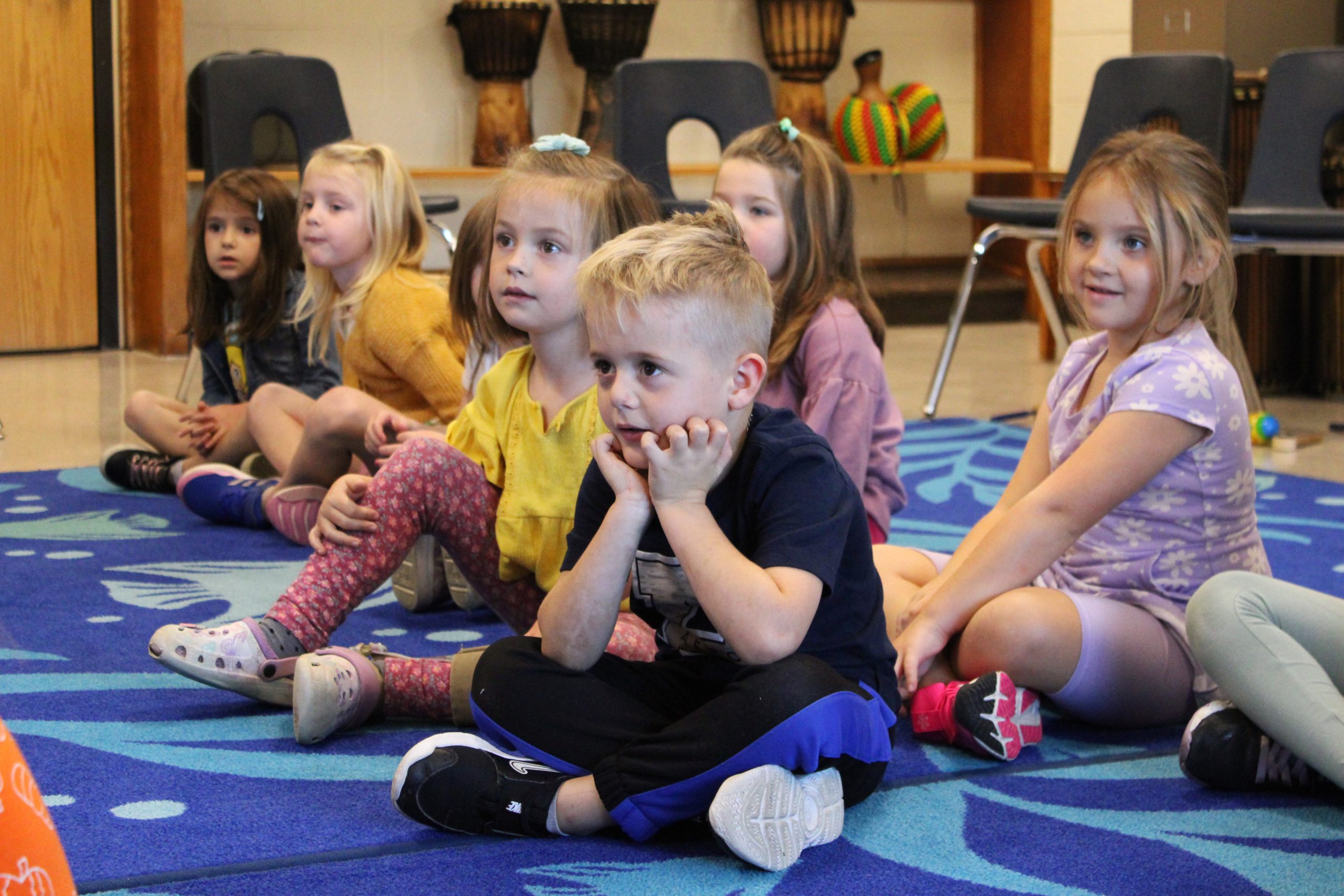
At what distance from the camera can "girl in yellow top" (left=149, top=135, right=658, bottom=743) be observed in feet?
4.03

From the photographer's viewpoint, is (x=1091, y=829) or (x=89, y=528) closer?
(x=1091, y=829)

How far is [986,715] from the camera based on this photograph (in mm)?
1168

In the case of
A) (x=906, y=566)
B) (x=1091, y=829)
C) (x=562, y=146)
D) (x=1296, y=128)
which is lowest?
(x=1091, y=829)

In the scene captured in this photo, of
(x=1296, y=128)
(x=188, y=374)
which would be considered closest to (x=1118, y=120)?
(x=1296, y=128)

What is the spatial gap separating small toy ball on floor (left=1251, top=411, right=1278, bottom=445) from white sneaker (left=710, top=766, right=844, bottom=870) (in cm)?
204

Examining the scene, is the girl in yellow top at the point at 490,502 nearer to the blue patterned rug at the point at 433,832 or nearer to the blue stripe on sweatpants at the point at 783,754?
Answer: the blue patterned rug at the point at 433,832

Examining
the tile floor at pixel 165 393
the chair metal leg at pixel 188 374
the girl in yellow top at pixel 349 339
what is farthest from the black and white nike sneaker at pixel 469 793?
the chair metal leg at pixel 188 374

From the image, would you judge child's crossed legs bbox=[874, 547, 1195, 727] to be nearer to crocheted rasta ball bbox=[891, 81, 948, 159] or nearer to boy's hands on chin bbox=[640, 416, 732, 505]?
boy's hands on chin bbox=[640, 416, 732, 505]

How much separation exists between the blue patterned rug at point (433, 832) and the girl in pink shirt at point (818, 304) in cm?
41

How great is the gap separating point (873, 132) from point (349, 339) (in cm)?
278

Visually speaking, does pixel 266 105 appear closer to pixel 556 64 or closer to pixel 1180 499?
pixel 556 64

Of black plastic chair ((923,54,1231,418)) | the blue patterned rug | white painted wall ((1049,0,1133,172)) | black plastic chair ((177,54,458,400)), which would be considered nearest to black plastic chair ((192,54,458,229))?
black plastic chair ((177,54,458,400))

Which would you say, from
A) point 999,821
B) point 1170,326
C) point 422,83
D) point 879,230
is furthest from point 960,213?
point 999,821

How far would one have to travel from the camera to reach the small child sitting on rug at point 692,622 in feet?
3.15
